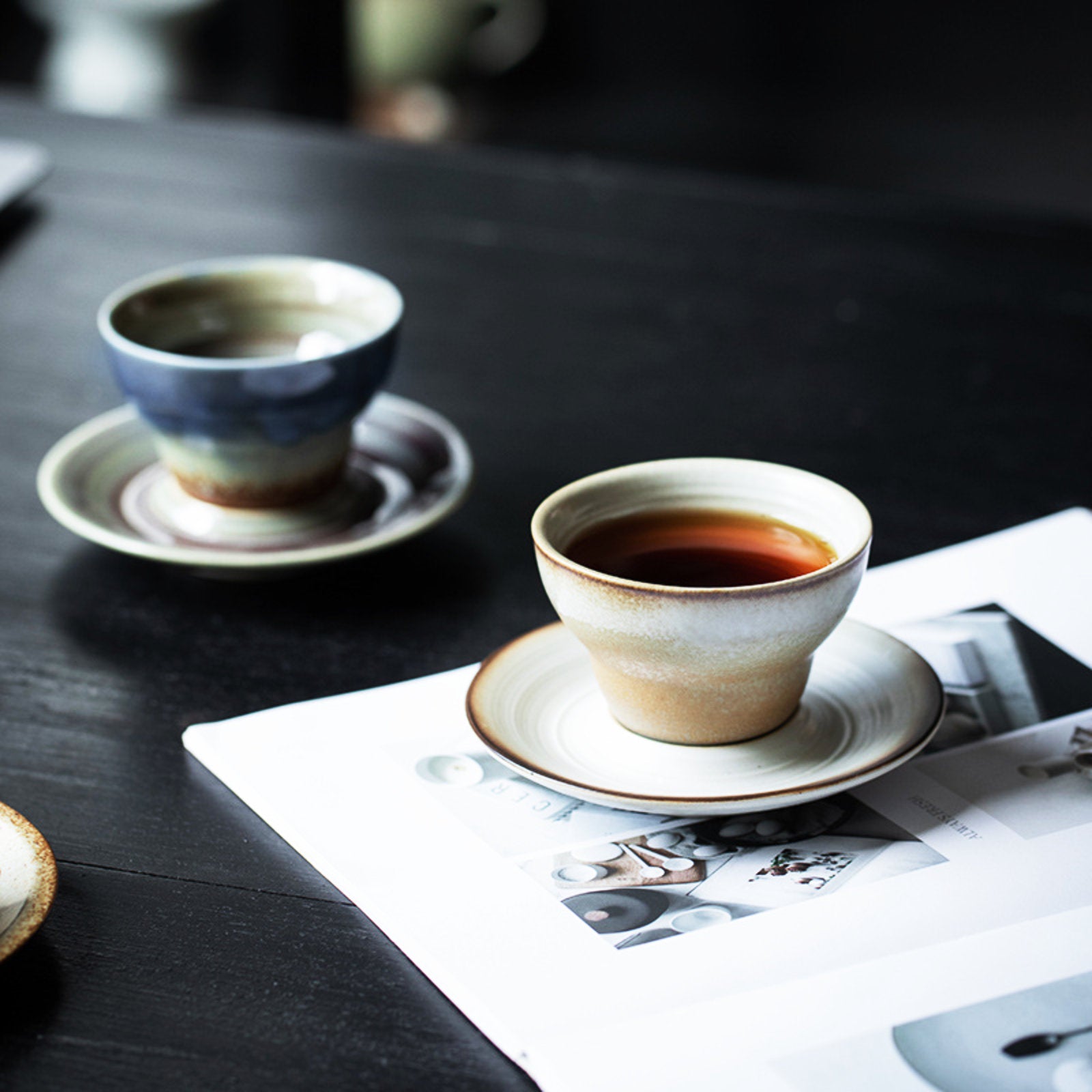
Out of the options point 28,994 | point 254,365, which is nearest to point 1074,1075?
point 28,994

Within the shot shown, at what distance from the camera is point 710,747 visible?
0.48 metres

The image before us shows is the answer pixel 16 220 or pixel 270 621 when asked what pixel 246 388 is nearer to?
pixel 270 621

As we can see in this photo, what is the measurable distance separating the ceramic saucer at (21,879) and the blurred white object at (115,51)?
92.7 inches

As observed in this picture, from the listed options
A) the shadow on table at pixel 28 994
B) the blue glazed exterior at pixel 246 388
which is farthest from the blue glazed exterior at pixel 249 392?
the shadow on table at pixel 28 994

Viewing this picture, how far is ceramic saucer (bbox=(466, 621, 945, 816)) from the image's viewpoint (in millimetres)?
442

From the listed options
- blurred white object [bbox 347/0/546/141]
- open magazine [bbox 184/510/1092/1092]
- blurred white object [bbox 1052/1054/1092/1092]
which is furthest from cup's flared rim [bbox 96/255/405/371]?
blurred white object [bbox 347/0/546/141]

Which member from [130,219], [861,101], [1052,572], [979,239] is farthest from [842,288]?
[861,101]

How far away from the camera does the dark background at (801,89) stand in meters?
2.77

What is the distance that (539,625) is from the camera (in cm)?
60

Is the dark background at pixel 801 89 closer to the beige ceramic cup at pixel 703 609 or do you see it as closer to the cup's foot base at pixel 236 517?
the cup's foot base at pixel 236 517

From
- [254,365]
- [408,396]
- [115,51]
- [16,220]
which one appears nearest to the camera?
[254,365]

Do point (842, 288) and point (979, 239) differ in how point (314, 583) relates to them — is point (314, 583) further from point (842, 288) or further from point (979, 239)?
point (979, 239)

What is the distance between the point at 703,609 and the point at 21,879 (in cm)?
22

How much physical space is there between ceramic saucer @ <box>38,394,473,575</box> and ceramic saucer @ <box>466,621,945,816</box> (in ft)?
A: 0.44
